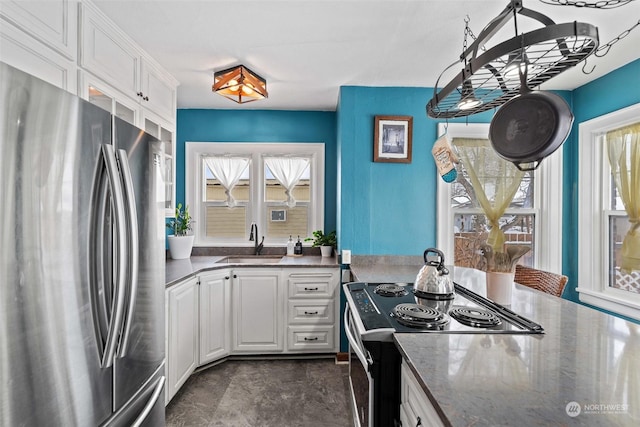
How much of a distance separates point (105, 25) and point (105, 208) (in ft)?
4.42

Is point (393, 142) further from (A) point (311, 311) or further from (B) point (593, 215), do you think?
(B) point (593, 215)

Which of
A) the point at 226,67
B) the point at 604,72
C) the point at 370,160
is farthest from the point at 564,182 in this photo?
the point at 226,67

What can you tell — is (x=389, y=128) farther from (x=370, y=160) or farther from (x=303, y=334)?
(x=303, y=334)

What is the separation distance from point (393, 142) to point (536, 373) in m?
2.17

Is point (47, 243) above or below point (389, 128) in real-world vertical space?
below

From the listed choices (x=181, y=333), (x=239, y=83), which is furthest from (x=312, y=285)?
(x=239, y=83)

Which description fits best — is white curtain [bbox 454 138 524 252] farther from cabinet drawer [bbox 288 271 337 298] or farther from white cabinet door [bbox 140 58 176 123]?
white cabinet door [bbox 140 58 176 123]

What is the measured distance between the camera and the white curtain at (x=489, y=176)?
2725 mm

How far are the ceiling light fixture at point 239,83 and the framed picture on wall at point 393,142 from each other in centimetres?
105

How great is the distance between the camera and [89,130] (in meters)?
0.98

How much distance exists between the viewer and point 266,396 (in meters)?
2.24

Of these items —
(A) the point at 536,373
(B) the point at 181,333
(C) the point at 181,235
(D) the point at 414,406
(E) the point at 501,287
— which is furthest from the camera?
(C) the point at 181,235

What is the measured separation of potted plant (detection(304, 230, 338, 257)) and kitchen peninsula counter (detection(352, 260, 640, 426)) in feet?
6.64

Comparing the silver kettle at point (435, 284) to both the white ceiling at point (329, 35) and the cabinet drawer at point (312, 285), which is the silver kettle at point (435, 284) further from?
the white ceiling at point (329, 35)
